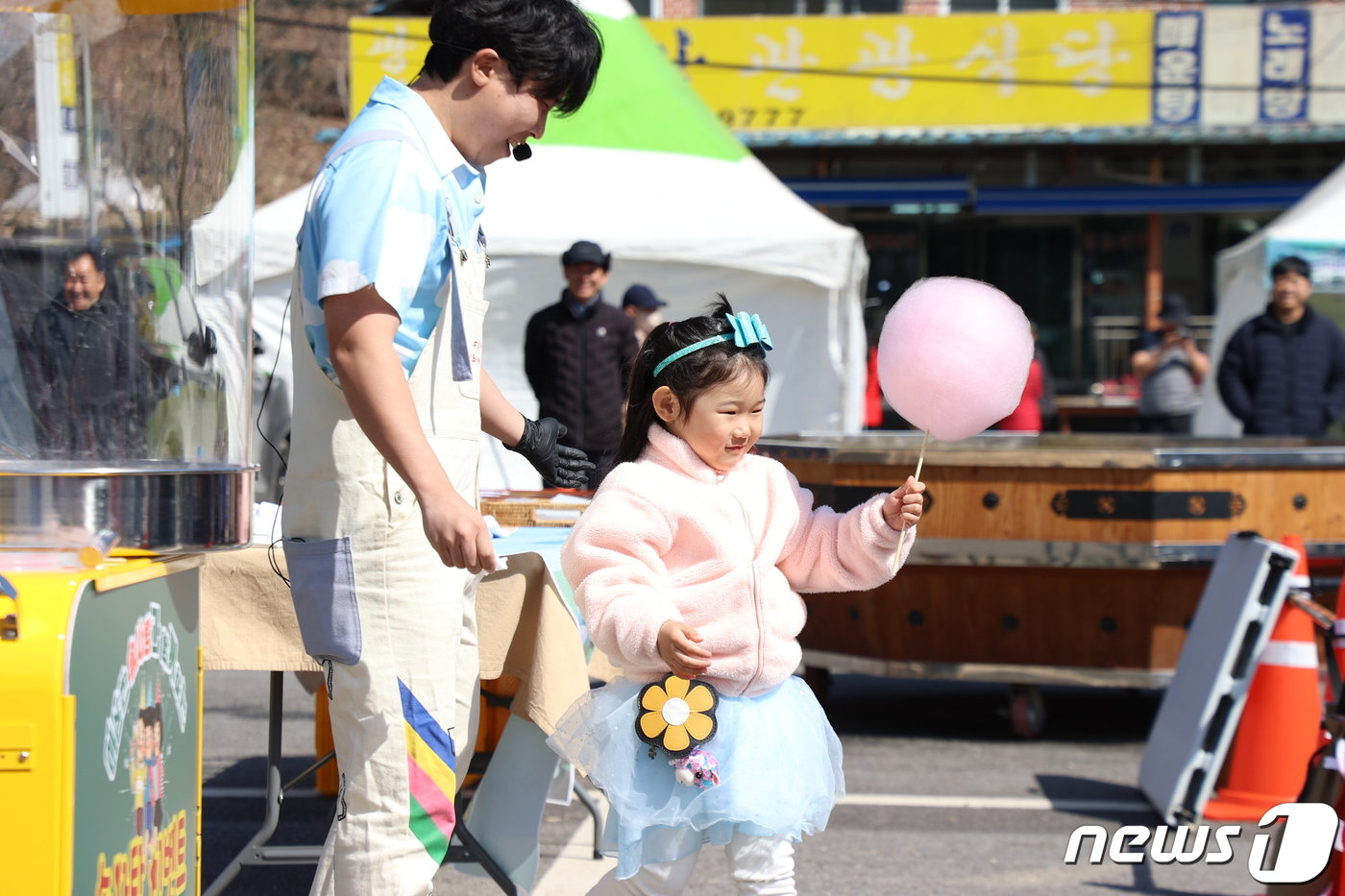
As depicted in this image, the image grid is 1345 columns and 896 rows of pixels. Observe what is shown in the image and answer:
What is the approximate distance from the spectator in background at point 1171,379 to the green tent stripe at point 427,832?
28.4 feet

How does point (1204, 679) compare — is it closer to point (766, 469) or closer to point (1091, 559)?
point (1091, 559)

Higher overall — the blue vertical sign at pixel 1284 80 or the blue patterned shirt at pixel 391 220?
the blue vertical sign at pixel 1284 80

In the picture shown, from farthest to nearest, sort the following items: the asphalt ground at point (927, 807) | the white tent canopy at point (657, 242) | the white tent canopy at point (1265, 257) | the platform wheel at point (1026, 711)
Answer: the white tent canopy at point (1265, 257)
the white tent canopy at point (657, 242)
the platform wheel at point (1026, 711)
the asphalt ground at point (927, 807)

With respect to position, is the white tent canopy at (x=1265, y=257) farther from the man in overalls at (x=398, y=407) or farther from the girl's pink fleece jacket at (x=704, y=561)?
the man in overalls at (x=398, y=407)

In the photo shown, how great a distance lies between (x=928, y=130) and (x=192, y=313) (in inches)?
593

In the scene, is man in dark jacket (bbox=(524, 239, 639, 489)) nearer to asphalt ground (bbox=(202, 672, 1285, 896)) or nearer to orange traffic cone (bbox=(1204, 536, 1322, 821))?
asphalt ground (bbox=(202, 672, 1285, 896))

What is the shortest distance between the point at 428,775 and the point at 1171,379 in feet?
28.6

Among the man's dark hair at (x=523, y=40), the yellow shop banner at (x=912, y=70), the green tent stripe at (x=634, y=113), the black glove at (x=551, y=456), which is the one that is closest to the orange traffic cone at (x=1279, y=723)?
the black glove at (x=551, y=456)

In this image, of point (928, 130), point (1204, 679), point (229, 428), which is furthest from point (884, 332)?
point (928, 130)

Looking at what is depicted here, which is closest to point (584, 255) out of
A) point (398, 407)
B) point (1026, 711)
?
point (1026, 711)

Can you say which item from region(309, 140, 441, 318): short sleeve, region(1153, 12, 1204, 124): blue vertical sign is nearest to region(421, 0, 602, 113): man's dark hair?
region(309, 140, 441, 318): short sleeve

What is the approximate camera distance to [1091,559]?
19.3 feet

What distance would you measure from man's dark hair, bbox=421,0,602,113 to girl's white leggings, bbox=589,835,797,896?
4.94ft

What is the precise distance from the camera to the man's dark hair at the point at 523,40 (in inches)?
109
